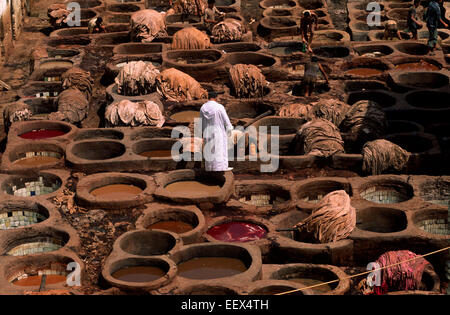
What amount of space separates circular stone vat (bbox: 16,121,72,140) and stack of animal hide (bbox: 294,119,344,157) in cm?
505

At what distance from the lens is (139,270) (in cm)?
1364

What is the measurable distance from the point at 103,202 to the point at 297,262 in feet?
12.3

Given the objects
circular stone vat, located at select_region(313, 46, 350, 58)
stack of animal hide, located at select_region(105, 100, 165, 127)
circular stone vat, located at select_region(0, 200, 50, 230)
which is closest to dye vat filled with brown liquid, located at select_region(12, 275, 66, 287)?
circular stone vat, located at select_region(0, 200, 50, 230)

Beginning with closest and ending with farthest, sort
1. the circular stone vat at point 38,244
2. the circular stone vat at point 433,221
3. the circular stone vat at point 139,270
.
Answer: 1. the circular stone vat at point 139,270
2. the circular stone vat at point 38,244
3. the circular stone vat at point 433,221

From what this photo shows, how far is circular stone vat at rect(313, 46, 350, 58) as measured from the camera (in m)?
23.5

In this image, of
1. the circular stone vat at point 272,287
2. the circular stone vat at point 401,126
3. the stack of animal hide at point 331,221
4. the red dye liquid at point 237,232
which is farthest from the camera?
the circular stone vat at point 401,126

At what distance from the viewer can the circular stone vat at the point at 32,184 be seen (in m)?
16.6

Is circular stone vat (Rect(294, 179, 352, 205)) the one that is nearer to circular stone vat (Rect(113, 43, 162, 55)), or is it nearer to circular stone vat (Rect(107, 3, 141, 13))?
circular stone vat (Rect(113, 43, 162, 55))

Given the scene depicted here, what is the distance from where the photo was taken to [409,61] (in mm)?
22500

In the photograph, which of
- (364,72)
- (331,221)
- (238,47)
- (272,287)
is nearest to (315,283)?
(272,287)

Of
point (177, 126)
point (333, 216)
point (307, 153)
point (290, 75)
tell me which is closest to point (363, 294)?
point (333, 216)

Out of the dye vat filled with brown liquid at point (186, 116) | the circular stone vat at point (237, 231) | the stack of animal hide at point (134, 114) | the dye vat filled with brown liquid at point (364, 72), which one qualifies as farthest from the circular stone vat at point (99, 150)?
the dye vat filled with brown liquid at point (364, 72)

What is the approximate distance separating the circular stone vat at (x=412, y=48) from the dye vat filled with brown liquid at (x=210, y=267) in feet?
37.3

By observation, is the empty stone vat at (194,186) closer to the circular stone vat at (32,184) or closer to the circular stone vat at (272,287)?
the circular stone vat at (32,184)
